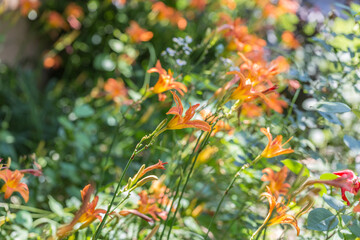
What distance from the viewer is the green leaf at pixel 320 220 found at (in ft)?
2.74

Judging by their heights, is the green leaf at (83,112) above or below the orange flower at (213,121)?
below

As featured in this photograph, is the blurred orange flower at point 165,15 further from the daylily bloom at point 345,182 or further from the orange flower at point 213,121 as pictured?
the daylily bloom at point 345,182

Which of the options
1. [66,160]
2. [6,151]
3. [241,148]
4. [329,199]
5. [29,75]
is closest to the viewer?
[329,199]

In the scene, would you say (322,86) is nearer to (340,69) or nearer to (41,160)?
(340,69)

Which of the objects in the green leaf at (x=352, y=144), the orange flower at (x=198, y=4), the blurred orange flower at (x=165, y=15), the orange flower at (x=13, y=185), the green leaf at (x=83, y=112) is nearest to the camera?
the orange flower at (x=13, y=185)

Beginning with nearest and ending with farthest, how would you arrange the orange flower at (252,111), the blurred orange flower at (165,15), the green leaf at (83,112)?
the orange flower at (252,111)
the green leaf at (83,112)
the blurred orange flower at (165,15)

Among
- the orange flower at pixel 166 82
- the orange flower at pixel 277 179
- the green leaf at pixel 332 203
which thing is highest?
the orange flower at pixel 166 82

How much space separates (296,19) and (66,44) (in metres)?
1.98

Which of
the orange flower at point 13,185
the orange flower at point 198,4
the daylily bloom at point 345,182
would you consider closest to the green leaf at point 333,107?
the daylily bloom at point 345,182

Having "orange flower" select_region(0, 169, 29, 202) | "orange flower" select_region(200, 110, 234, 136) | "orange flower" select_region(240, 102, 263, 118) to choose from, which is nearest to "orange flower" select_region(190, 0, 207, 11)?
"orange flower" select_region(240, 102, 263, 118)

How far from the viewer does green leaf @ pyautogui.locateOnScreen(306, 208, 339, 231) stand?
84cm

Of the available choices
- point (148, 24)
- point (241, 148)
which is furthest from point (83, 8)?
point (241, 148)

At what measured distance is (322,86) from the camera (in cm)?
140

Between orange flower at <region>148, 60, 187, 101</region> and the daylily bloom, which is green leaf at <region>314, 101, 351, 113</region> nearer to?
the daylily bloom
